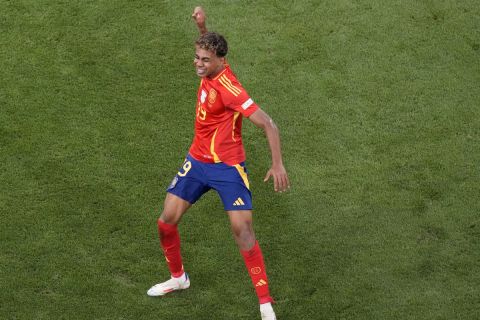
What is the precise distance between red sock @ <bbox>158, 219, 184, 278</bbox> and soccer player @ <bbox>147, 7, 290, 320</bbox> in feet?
0.03

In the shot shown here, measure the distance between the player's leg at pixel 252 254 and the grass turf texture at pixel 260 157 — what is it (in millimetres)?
286

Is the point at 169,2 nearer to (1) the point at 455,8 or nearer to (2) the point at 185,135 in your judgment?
(2) the point at 185,135

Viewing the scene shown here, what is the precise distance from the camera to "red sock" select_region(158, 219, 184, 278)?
9.90m

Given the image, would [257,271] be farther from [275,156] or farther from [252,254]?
[275,156]

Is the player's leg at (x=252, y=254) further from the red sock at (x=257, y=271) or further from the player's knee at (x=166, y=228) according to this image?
the player's knee at (x=166, y=228)

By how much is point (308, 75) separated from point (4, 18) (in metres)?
4.30

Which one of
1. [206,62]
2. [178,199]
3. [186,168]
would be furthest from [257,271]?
[206,62]

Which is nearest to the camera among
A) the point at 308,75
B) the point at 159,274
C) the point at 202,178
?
the point at 202,178

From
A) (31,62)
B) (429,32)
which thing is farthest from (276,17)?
(31,62)

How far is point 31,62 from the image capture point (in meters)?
13.1

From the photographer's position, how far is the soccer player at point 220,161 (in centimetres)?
940

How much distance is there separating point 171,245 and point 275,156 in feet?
5.67

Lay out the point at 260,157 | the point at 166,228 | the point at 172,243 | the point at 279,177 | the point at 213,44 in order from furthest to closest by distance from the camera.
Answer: the point at 260,157, the point at 172,243, the point at 166,228, the point at 213,44, the point at 279,177

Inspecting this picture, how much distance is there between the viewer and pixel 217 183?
966 centimetres
